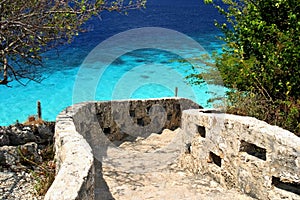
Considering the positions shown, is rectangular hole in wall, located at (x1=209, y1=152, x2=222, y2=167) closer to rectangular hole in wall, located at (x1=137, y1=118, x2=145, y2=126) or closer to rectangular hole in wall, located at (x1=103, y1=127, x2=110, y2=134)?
rectangular hole in wall, located at (x1=103, y1=127, x2=110, y2=134)

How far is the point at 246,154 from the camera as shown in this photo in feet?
18.0

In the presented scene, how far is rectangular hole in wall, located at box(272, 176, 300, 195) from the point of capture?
179 inches

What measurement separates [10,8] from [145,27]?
43.4 meters

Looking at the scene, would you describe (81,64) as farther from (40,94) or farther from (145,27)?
(145,27)

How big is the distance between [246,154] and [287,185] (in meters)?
0.89

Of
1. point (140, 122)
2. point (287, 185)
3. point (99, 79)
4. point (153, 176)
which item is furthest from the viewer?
point (99, 79)

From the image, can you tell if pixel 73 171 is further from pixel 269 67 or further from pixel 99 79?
pixel 99 79

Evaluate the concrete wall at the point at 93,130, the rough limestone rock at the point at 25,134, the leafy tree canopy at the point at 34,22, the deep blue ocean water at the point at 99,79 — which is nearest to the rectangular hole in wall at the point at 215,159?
the concrete wall at the point at 93,130

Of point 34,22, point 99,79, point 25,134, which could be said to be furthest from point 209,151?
point 99,79

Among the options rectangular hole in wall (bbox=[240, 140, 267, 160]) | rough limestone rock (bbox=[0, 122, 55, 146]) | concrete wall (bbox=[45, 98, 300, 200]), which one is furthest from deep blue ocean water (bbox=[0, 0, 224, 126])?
rectangular hole in wall (bbox=[240, 140, 267, 160])

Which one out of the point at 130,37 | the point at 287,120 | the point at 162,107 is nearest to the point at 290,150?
the point at 287,120

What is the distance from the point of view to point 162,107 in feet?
35.7

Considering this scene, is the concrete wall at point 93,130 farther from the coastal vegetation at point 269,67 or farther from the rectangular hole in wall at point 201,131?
→ the coastal vegetation at point 269,67

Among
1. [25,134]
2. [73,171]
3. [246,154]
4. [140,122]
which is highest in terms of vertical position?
[73,171]
